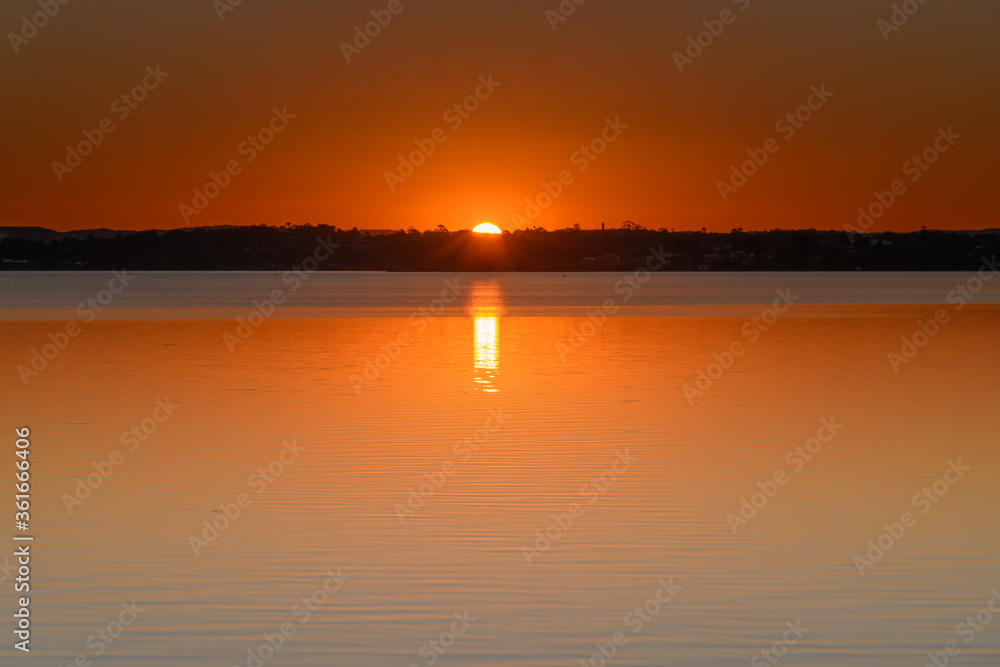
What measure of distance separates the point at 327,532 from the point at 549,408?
10035mm

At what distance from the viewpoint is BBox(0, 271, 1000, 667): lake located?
883 cm

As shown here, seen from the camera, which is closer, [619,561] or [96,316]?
[619,561]

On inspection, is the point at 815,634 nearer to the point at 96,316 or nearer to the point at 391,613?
the point at 391,613

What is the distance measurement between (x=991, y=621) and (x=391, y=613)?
181 inches

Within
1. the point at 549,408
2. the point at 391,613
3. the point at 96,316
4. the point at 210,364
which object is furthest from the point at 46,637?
the point at 96,316

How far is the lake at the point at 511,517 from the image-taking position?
29.0 ft

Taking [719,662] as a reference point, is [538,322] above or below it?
above

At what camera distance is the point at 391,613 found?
9344 mm

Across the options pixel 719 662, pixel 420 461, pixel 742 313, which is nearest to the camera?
pixel 719 662

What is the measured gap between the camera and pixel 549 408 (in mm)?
21672

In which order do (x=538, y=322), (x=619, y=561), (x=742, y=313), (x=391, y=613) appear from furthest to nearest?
(x=742, y=313), (x=538, y=322), (x=619, y=561), (x=391, y=613)

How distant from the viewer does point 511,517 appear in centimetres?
1259

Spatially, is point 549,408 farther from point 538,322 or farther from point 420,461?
point 538,322

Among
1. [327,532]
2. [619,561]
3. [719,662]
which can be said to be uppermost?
[327,532]
